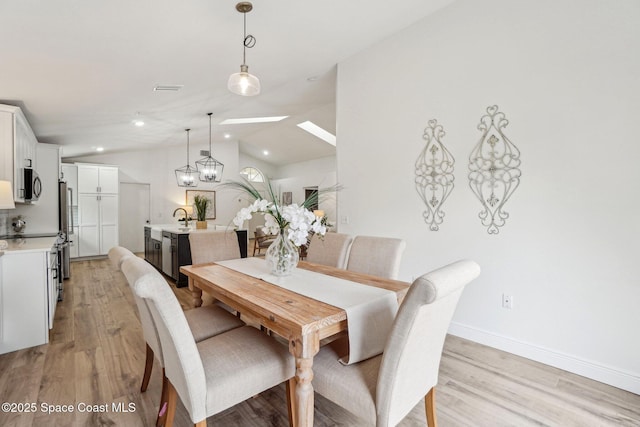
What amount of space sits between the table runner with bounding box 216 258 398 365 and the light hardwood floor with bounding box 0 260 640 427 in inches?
23.3

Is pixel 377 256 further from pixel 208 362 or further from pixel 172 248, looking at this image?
pixel 172 248

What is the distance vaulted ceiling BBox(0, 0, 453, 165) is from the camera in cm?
205

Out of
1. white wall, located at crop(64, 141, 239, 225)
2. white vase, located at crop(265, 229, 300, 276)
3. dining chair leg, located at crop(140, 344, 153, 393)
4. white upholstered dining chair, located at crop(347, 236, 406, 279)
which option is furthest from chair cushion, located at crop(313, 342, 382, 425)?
white wall, located at crop(64, 141, 239, 225)

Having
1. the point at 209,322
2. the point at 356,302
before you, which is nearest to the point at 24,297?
the point at 209,322

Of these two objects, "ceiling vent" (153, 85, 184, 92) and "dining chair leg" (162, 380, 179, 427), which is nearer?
"dining chair leg" (162, 380, 179, 427)

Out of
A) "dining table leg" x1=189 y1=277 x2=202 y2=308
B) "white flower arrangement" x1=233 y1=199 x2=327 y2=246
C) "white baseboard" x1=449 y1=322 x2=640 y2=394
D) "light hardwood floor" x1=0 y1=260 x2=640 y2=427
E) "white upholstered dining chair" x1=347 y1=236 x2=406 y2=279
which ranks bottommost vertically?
"light hardwood floor" x1=0 y1=260 x2=640 y2=427

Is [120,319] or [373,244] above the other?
[373,244]

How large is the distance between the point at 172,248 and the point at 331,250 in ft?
10.5

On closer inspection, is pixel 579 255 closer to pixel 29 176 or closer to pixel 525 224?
pixel 525 224

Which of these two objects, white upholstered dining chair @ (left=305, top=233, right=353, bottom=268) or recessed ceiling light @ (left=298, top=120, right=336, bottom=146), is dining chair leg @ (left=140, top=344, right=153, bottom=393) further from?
recessed ceiling light @ (left=298, top=120, right=336, bottom=146)

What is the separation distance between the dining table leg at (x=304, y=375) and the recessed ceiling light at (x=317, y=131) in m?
6.80

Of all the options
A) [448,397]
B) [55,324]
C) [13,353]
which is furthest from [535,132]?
[55,324]

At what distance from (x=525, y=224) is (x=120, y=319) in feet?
13.3

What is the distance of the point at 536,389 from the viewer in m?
2.03
